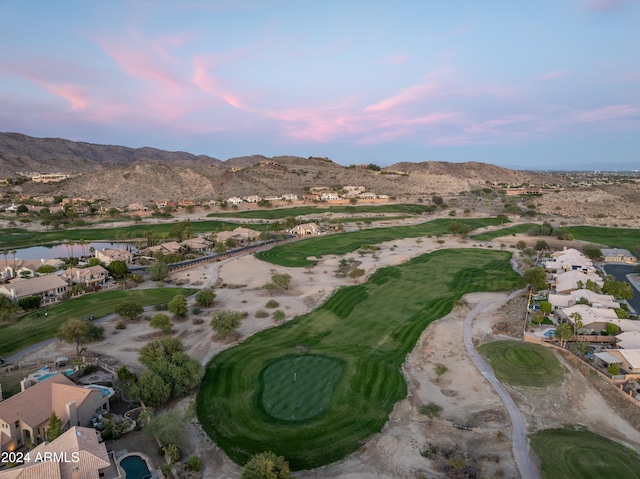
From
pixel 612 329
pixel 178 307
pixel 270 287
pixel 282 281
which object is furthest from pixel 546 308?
pixel 178 307

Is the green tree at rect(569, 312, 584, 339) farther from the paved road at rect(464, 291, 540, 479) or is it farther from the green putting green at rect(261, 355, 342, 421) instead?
the green putting green at rect(261, 355, 342, 421)

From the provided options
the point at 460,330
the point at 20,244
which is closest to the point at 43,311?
the point at 460,330

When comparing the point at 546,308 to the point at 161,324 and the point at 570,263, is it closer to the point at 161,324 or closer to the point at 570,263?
the point at 570,263

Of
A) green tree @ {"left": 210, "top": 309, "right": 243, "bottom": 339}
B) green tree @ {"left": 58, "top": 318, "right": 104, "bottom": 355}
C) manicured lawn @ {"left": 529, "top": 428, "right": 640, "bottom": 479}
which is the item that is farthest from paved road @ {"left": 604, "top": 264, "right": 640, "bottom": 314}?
green tree @ {"left": 58, "top": 318, "right": 104, "bottom": 355}

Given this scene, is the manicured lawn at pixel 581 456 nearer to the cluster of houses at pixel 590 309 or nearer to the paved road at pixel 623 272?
the cluster of houses at pixel 590 309

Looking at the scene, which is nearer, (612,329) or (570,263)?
(612,329)

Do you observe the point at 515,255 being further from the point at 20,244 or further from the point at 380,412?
the point at 20,244
